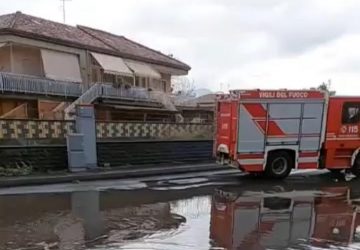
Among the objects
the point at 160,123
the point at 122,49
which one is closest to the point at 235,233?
the point at 160,123

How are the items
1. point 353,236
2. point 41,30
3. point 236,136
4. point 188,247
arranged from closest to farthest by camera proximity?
point 188,247 < point 353,236 < point 236,136 < point 41,30

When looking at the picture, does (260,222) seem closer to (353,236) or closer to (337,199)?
(353,236)

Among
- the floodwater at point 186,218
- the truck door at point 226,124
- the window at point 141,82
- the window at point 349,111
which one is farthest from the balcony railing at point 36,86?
the window at point 349,111

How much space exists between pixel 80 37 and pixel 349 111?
20.5 m

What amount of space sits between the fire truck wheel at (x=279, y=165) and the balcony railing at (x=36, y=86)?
1530 cm

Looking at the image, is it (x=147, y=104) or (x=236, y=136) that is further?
(x=147, y=104)

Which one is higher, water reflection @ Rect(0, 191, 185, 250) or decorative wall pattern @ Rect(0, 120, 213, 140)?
decorative wall pattern @ Rect(0, 120, 213, 140)

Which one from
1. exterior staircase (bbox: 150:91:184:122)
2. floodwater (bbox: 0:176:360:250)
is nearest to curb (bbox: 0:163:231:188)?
floodwater (bbox: 0:176:360:250)

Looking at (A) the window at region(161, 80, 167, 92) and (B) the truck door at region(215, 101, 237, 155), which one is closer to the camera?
(B) the truck door at region(215, 101, 237, 155)

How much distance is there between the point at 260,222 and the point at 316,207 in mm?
2249

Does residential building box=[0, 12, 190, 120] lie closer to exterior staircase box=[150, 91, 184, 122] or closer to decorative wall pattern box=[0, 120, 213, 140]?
exterior staircase box=[150, 91, 184, 122]

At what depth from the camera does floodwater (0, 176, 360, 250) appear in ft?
25.4

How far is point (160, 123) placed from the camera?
68.1ft

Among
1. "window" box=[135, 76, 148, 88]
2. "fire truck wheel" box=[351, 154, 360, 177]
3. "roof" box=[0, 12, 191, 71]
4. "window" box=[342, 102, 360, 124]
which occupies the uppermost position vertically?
"roof" box=[0, 12, 191, 71]
